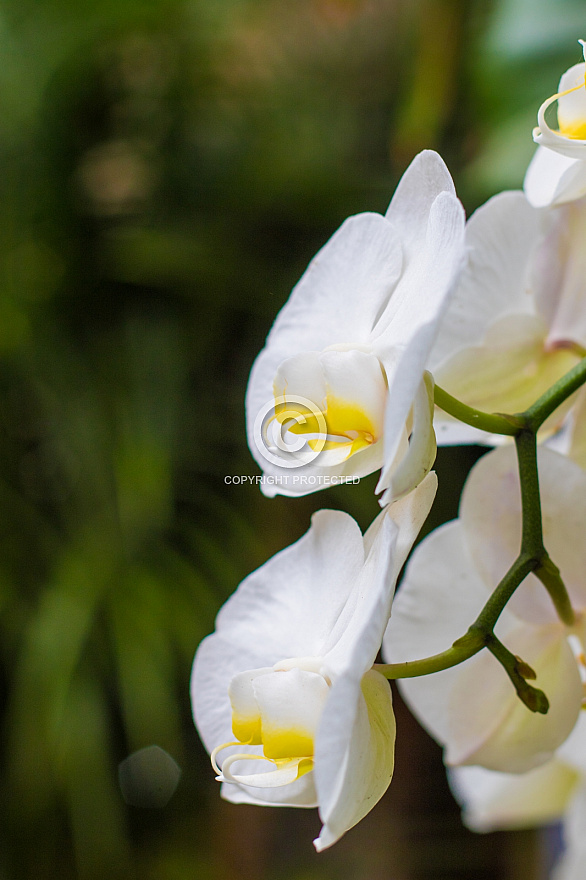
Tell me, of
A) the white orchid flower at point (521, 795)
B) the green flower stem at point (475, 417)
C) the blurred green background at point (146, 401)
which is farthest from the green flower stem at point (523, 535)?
the blurred green background at point (146, 401)

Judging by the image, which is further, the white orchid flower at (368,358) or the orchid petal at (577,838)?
the orchid petal at (577,838)

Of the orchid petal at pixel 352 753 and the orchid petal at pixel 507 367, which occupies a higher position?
the orchid petal at pixel 507 367

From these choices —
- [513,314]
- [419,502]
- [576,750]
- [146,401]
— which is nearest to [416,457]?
[419,502]

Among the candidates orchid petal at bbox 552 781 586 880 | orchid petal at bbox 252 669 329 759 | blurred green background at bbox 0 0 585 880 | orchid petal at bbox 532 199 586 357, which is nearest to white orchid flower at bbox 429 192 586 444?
orchid petal at bbox 532 199 586 357

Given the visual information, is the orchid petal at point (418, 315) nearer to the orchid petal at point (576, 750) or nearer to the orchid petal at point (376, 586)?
the orchid petal at point (376, 586)

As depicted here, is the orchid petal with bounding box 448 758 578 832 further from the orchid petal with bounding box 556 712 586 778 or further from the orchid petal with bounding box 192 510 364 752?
the orchid petal with bounding box 192 510 364 752

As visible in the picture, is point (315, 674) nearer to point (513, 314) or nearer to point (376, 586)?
point (376, 586)

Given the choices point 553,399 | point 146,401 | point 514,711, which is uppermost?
point 553,399
